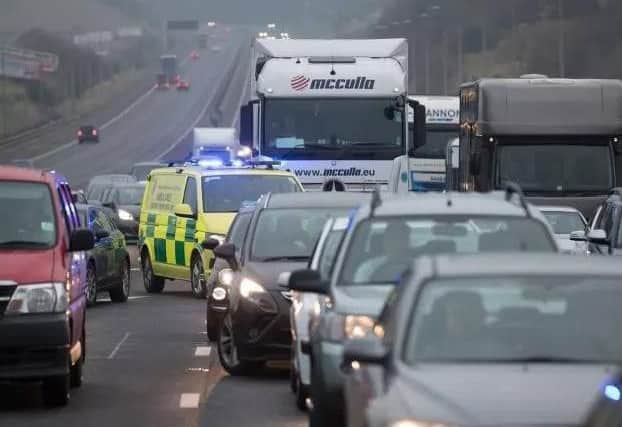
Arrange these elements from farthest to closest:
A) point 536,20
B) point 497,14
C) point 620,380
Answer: point 497,14
point 536,20
point 620,380

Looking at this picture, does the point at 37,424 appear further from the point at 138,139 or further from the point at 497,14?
the point at 497,14

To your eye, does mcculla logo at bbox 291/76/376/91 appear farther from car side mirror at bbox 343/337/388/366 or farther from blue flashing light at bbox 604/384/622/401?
blue flashing light at bbox 604/384/622/401

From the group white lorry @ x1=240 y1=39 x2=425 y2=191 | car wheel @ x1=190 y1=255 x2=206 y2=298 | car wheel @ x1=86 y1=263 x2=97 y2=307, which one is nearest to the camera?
car wheel @ x1=86 y1=263 x2=97 y2=307

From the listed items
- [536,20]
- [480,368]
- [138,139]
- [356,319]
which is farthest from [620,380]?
[536,20]

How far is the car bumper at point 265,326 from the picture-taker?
15.0 metres

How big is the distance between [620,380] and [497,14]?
412ft

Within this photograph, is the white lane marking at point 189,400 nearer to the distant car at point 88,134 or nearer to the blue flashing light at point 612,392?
the blue flashing light at point 612,392

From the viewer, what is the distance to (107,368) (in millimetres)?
16531

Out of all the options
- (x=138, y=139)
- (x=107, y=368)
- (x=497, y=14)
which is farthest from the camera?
(x=497, y=14)

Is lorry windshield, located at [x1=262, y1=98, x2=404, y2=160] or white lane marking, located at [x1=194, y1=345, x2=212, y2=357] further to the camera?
lorry windshield, located at [x1=262, y1=98, x2=404, y2=160]

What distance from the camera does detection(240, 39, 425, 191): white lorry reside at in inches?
1090

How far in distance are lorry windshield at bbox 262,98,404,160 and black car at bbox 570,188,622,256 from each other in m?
7.66

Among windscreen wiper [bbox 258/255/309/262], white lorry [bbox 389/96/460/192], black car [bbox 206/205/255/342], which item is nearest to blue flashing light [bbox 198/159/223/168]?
white lorry [bbox 389/96/460/192]

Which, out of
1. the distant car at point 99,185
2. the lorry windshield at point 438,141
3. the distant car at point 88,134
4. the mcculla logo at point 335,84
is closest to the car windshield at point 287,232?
the mcculla logo at point 335,84
